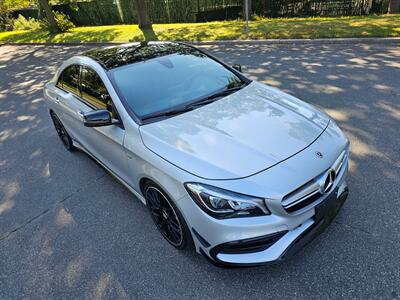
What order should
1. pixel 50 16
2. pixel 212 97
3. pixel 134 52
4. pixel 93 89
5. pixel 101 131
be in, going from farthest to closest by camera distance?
pixel 50 16 → pixel 134 52 → pixel 93 89 → pixel 101 131 → pixel 212 97

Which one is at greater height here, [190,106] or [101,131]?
[190,106]

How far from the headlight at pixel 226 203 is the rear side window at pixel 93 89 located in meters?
1.62

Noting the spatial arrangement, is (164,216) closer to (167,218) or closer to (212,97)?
(167,218)

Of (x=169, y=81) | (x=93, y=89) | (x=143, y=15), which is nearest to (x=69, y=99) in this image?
(x=93, y=89)

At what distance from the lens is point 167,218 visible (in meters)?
2.84

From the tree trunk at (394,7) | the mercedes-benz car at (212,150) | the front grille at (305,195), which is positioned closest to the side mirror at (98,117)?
the mercedes-benz car at (212,150)

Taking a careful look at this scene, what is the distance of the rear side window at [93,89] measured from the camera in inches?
132

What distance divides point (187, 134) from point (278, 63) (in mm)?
6171

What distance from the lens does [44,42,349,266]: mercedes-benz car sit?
2.23m

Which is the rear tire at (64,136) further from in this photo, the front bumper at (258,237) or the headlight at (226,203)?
the headlight at (226,203)

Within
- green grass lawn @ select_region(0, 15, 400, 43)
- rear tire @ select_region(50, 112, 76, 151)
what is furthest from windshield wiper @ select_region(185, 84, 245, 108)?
green grass lawn @ select_region(0, 15, 400, 43)

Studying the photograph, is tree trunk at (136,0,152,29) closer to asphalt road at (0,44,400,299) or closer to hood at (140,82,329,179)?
asphalt road at (0,44,400,299)

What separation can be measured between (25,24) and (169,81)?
2527 centimetres

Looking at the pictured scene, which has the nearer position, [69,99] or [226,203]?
[226,203]
